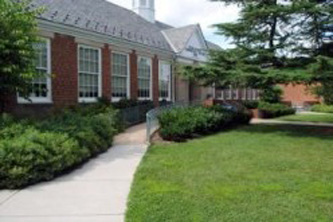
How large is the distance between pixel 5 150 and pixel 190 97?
65.7 ft

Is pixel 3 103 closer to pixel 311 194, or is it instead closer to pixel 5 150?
pixel 5 150

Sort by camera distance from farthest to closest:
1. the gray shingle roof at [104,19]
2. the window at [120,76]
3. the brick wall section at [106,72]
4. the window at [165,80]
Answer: the window at [165,80] → the window at [120,76] → the brick wall section at [106,72] → the gray shingle roof at [104,19]

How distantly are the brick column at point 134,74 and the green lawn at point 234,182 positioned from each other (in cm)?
783

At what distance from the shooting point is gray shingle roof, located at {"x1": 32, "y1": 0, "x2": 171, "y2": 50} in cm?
1636

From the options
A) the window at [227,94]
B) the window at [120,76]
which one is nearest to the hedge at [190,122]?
the window at [120,76]

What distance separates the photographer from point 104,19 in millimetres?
20016

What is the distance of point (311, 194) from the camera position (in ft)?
24.2

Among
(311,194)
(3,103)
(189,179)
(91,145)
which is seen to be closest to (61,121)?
(91,145)

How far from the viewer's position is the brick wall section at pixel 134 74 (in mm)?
20547

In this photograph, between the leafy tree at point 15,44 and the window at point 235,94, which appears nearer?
the leafy tree at point 15,44

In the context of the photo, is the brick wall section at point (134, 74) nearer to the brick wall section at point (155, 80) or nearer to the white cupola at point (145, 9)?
the brick wall section at point (155, 80)

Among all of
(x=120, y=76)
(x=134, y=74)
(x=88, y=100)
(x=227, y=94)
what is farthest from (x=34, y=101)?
(x=227, y=94)

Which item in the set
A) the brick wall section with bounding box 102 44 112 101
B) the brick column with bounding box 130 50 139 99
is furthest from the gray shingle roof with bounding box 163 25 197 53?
the brick wall section with bounding box 102 44 112 101

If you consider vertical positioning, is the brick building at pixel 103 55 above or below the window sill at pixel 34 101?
above
